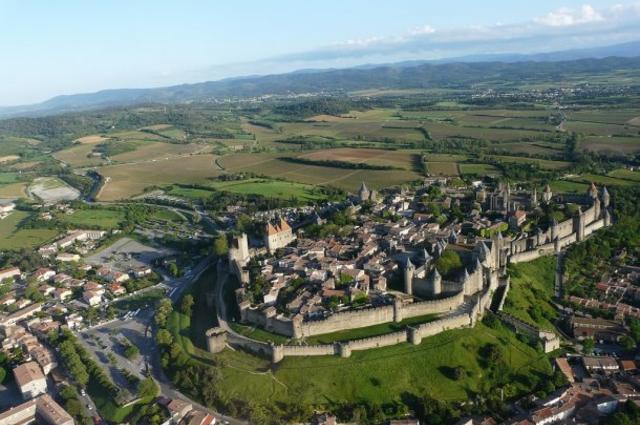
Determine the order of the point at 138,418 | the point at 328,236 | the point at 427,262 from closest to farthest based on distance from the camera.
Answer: the point at 138,418 → the point at 427,262 → the point at 328,236

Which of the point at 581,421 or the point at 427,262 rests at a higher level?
the point at 427,262

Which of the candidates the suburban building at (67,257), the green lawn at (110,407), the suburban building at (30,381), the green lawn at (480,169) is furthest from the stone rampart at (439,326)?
the green lawn at (480,169)

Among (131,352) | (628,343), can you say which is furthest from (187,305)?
(628,343)

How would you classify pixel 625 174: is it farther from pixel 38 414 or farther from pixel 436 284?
pixel 38 414

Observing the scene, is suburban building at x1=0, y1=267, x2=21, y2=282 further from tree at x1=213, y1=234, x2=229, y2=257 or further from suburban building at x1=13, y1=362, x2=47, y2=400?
suburban building at x1=13, y1=362, x2=47, y2=400

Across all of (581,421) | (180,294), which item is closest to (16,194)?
(180,294)

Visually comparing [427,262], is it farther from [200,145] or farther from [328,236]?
[200,145]
